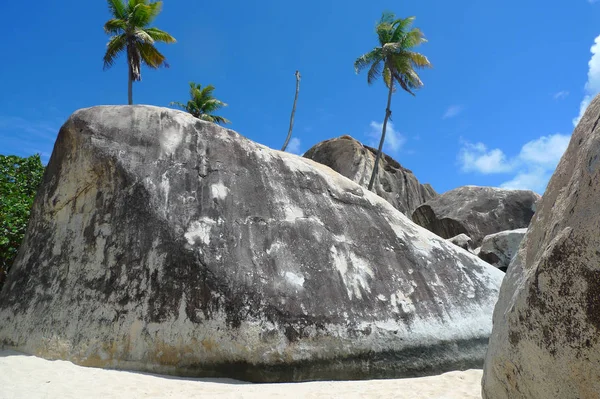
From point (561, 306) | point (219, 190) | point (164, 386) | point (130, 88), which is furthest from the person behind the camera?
point (130, 88)

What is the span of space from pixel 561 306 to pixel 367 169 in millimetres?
19907

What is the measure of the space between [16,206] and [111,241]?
3.79 meters

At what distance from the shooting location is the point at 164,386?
4508 millimetres

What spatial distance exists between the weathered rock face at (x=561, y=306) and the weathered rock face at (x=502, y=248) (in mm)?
9504

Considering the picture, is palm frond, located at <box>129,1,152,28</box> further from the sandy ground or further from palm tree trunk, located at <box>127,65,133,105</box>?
the sandy ground

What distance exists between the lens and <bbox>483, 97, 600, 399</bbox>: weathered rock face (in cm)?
251

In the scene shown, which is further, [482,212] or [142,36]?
[142,36]

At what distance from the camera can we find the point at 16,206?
8.44 meters

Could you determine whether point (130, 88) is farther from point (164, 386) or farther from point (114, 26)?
point (164, 386)

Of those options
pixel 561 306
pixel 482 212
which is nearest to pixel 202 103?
pixel 482 212

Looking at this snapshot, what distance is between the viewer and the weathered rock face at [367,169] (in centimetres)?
2228

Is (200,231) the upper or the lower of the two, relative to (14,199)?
lower

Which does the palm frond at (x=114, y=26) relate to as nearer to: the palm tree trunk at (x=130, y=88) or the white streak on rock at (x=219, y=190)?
the palm tree trunk at (x=130, y=88)

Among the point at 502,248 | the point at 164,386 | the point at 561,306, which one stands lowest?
the point at 164,386
